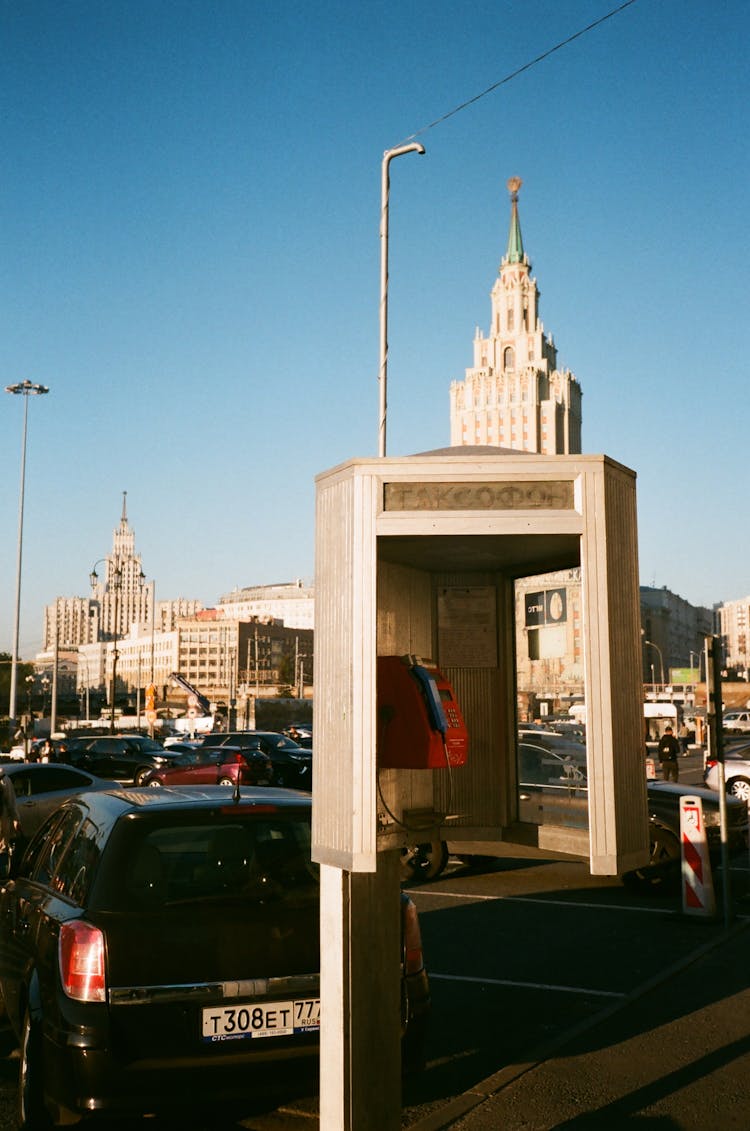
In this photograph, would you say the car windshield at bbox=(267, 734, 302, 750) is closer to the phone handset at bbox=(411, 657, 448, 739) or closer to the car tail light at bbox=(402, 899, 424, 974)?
the car tail light at bbox=(402, 899, 424, 974)

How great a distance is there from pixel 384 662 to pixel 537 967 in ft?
16.5

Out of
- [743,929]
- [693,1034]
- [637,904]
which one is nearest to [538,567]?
[693,1034]

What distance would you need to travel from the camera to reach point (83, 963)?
15.5 feet

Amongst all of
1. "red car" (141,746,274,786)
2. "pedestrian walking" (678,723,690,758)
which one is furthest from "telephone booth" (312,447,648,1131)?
"pedestrian walking" (678,723,690,758)

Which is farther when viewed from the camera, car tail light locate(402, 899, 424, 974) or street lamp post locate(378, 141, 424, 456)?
street lamp post locate(378, 141, 424, 456)

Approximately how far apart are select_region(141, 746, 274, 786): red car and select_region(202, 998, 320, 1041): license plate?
24.7 meters

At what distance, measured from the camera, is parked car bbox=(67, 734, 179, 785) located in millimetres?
37125

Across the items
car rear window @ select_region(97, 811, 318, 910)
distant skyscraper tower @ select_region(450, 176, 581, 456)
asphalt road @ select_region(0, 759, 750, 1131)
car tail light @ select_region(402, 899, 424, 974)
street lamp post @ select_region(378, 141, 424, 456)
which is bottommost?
asphalt road @ select_region(0, 759, 750, 1131)

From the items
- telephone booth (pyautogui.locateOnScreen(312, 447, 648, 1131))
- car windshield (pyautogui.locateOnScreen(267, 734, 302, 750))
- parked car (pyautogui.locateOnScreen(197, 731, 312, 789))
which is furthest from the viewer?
car windshield (pyautogui.locateOnScreen(267, 734, 302, 750))

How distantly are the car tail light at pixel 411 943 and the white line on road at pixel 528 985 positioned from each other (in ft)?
8.88

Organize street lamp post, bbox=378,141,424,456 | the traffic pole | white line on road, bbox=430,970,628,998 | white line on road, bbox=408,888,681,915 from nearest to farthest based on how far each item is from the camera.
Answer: white line on road, bbox=430,970,628,998, the traffic pole, white line on road, bbox=408,888,681,915, street lamp post, bbox=378,141,424,456

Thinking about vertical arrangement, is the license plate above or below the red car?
above

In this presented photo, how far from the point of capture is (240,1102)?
15.6 feet

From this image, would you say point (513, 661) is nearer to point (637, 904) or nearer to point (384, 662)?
point (384, 662)
